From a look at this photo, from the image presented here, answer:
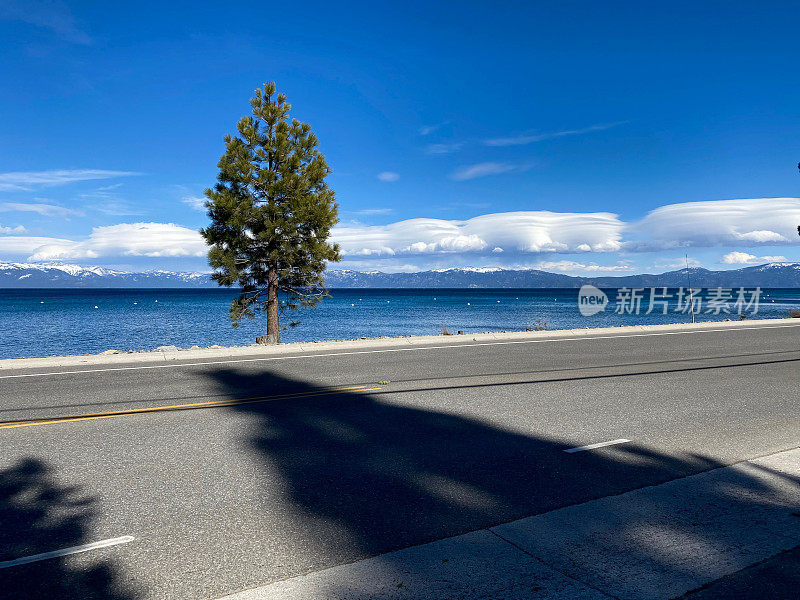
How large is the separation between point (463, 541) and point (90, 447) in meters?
4.54

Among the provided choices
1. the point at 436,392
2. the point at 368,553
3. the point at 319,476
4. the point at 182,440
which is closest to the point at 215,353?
the point at 436,392

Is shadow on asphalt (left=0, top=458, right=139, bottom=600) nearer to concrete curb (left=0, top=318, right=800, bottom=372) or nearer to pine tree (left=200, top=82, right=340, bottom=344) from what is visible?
concrete curb (left=0, top=318, right=800, bottom=372)

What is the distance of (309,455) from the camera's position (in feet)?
20.1

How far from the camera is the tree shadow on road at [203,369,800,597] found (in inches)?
171

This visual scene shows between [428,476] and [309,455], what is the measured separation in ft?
4.63

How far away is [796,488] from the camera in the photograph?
5148 mm

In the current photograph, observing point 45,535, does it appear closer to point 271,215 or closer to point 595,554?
point 595,554

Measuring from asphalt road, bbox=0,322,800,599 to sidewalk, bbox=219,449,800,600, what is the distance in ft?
0.68

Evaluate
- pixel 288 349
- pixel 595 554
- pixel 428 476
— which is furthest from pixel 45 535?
pixel 288 349

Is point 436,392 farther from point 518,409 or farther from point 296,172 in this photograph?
point 296,172

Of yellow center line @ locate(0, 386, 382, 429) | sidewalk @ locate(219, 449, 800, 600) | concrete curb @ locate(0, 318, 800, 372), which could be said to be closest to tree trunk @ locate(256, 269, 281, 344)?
concrete curb @ locate(0, 318, 800, 372)

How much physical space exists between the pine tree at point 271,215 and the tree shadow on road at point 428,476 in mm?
13702

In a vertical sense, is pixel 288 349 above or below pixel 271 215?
below

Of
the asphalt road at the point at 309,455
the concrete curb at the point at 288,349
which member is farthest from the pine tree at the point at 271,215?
the asphalt road at the point at 309,455
